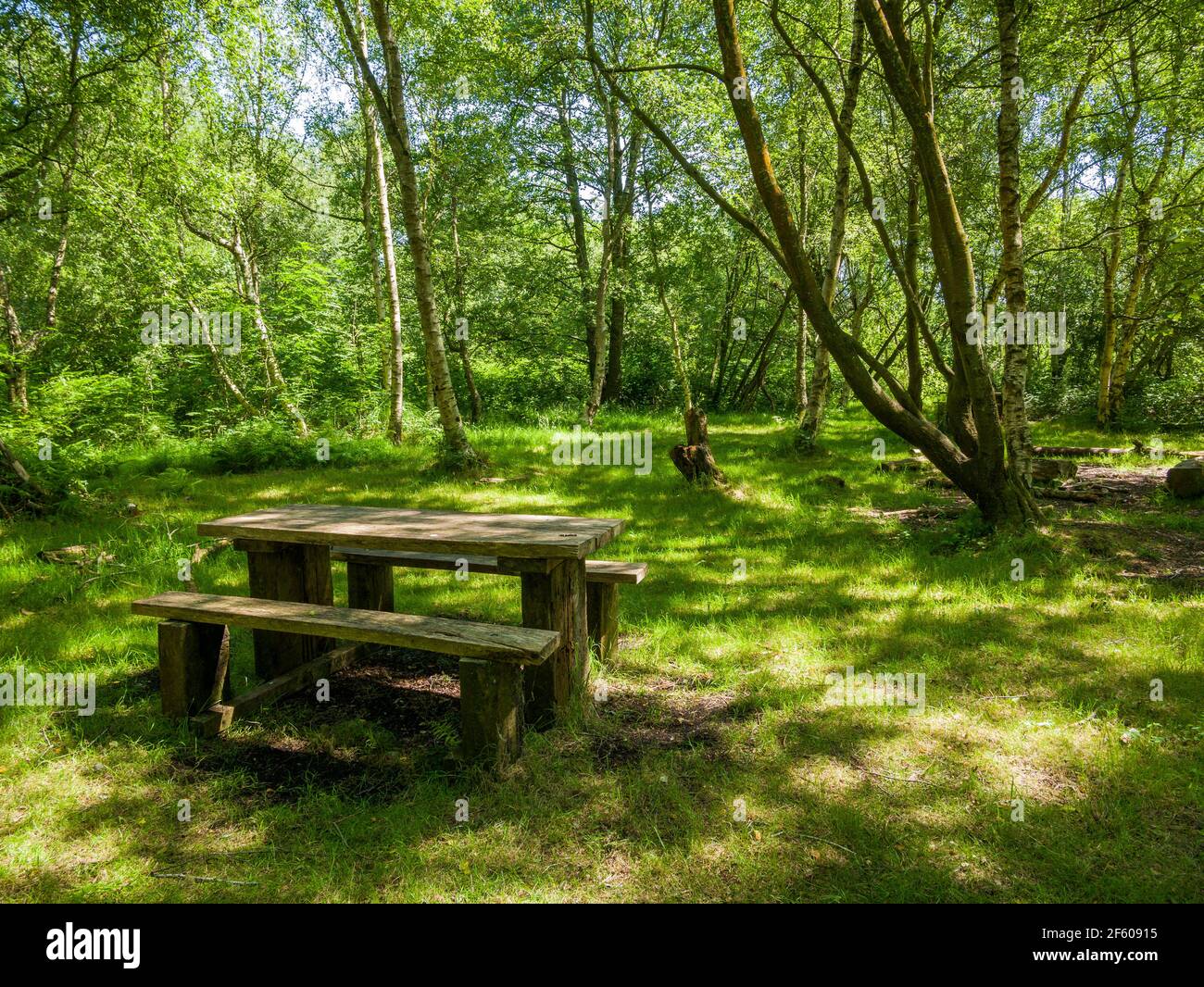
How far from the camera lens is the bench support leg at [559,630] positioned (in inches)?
143

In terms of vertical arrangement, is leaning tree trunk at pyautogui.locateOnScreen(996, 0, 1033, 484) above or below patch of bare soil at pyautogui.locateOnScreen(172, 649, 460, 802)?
above

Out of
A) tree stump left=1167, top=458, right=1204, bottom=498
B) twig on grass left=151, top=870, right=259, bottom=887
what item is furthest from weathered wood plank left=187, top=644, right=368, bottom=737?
tree stump left=1167, top=458, right=1204, bottom=498

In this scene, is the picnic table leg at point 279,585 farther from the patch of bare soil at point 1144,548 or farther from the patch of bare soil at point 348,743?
the patch of bare soil at point 1144,548

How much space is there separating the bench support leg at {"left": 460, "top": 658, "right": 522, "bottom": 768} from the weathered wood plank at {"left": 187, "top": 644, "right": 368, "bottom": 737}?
155 cm

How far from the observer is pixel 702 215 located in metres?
18.4

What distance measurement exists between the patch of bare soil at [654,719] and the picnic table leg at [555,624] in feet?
0.89

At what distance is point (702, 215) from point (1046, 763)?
17691 mm

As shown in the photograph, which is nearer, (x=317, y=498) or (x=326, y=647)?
(x=326, y=647)

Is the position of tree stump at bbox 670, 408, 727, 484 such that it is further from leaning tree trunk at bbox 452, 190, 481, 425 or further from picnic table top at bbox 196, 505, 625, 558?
leaning tree trunk at bbox 452, 190, 481, 425

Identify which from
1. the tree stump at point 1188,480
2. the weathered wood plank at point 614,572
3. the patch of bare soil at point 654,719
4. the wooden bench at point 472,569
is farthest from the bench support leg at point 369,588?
the tree stump at point 1188,480

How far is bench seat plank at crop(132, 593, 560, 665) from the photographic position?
10.1ft

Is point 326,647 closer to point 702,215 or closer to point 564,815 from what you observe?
point 564,815
